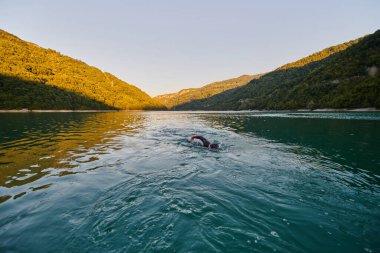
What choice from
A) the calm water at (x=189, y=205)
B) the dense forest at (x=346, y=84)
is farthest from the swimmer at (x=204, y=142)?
the dense forest at (x=346, y=84)

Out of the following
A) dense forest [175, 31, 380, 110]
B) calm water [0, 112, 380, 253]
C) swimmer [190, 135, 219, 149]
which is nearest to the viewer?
calm water [0, 112, 380, 253]

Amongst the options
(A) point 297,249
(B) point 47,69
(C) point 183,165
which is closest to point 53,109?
(B) point 47,69

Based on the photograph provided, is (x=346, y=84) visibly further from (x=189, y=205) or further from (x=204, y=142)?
(x=189, y=205)

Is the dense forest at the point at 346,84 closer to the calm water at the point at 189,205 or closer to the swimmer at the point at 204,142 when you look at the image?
the swimmer at the point at 204,142

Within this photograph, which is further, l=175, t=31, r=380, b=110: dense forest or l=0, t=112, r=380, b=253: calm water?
l=175, t=31, r=380, b=110: dense forest

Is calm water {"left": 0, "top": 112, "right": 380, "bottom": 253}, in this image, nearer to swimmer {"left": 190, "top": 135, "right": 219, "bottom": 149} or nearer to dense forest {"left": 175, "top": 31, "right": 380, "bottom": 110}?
swimmer {"left": 190, "top": 135, "right": 219, "bottom": 149}

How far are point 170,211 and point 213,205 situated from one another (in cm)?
183

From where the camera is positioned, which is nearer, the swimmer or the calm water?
the calm water

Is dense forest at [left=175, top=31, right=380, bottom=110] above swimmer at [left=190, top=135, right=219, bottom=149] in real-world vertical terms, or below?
above

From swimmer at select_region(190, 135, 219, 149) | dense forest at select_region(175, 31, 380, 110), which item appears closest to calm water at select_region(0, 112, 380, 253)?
swimmer at select_region(190, 135, 219, 149)

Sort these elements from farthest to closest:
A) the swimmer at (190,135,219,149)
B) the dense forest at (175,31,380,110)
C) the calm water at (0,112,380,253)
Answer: the dense forest at (175,31,380,110) < the swimmer at (190,135,219,149) < the calm water at (0,112,380,253)

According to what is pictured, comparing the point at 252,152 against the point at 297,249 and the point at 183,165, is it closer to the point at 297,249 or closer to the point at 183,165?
the point at 183,165

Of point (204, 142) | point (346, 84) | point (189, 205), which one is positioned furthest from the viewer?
point (346, 84)

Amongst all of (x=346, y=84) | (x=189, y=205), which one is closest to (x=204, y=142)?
(x=189, y=205)
